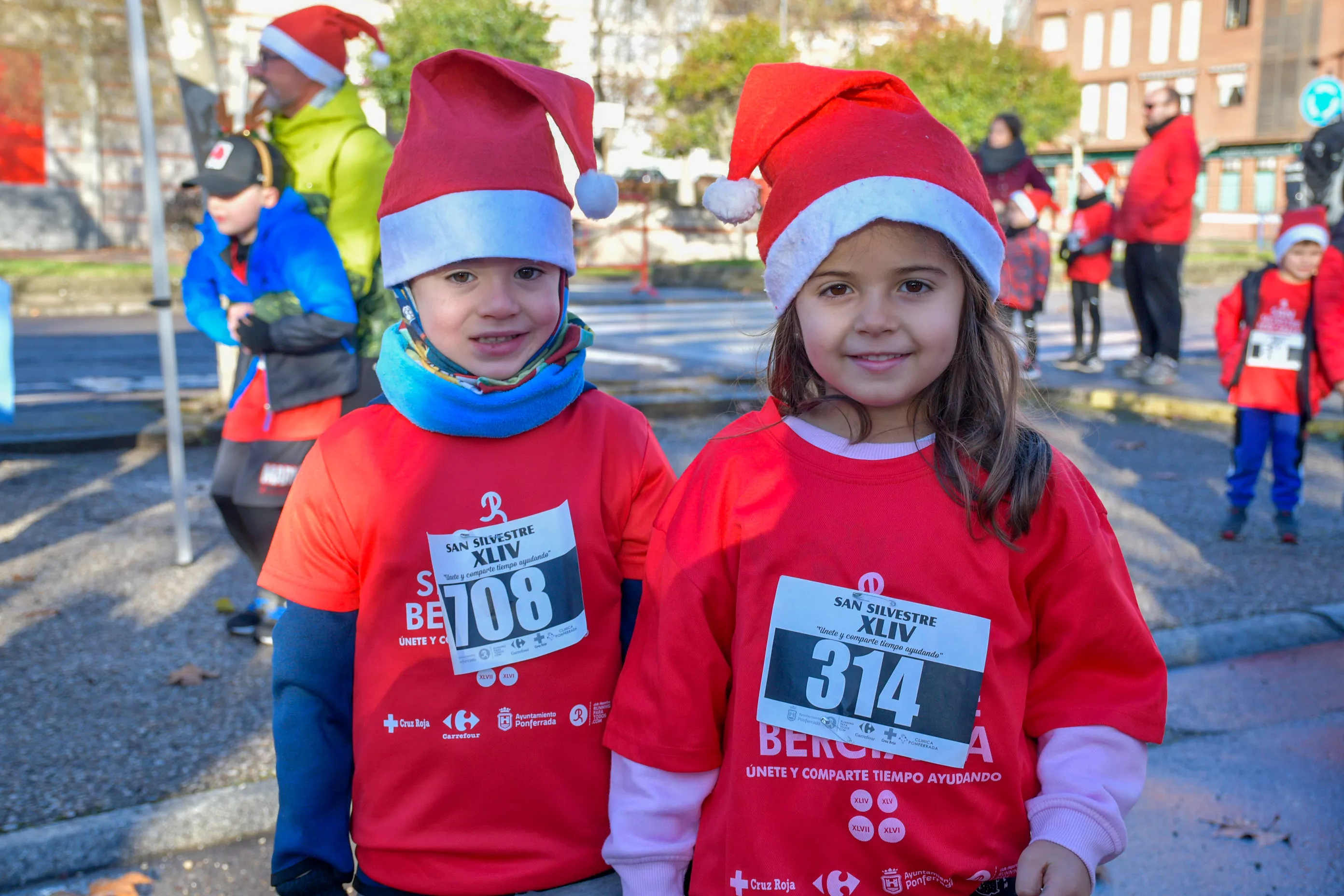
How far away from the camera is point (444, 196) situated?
1927 millimetres

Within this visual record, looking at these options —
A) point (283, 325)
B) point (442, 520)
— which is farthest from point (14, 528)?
point (442, 520)

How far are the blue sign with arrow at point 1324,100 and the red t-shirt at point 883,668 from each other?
1231 centimetres

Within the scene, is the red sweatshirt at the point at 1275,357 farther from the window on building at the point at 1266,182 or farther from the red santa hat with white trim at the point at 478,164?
the window on building at the point at 1266,182

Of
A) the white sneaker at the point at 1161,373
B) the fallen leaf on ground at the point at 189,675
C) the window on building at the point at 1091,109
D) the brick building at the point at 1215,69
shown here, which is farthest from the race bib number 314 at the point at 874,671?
the window on building at the point at 1091,109

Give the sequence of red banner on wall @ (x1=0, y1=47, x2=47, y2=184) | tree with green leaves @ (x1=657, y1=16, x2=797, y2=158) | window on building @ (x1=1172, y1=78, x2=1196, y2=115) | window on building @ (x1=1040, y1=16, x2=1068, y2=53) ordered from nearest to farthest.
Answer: red banner on wall @ (x1=0, y1=47, x2=47, y2=184)
tree with green leaves @ (x1=657, y1=16, x2=797, y2=158)
window on building @ (x1=1172, y1=78, x2=1196, y2=115)
window on building @ (x1=1040, y1=16, x2=1068, y2=53)

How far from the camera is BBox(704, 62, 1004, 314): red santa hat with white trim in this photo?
168cm

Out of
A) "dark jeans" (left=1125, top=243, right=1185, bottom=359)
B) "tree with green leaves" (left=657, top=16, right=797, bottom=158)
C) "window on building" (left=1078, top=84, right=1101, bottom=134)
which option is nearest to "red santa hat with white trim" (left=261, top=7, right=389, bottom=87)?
"dark jeans" (left=1125, top=243, right=1185, bottom=359)

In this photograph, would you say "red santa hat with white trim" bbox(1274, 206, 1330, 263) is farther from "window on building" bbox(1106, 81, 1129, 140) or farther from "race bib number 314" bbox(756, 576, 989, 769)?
"window on building" bbox(1106, 81, 1129, 140)

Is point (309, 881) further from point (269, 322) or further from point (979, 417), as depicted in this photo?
point (269, 322)

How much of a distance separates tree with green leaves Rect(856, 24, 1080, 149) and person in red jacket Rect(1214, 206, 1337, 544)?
65.0ft

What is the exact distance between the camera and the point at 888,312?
5.54 ft

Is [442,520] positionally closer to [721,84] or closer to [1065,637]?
[1065,637]

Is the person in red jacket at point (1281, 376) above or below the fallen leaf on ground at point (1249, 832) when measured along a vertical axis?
above

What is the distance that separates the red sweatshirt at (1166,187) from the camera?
9695mm
